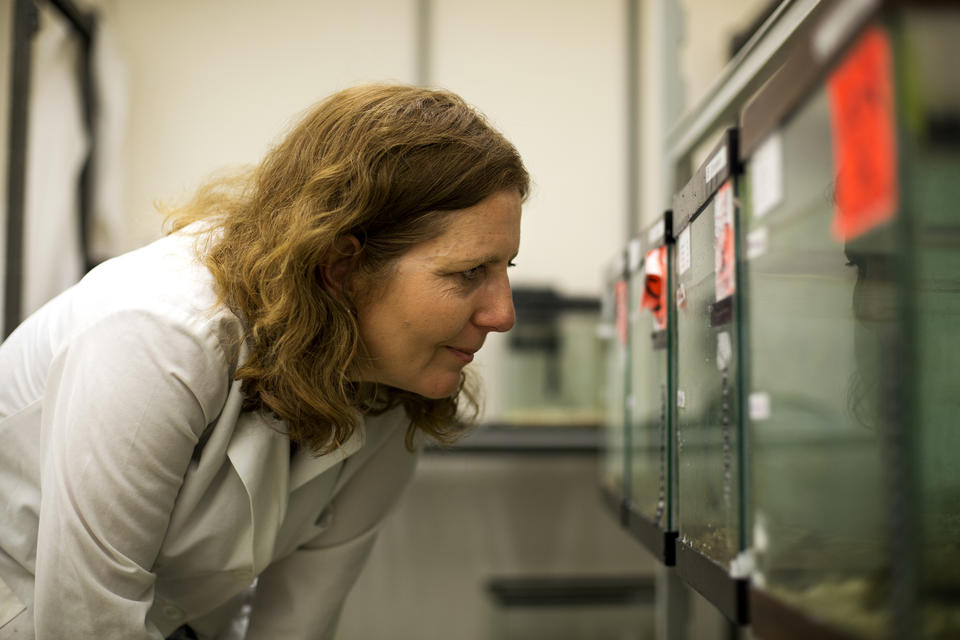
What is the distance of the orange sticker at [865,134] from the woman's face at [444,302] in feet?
1.45

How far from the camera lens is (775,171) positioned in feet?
2.31

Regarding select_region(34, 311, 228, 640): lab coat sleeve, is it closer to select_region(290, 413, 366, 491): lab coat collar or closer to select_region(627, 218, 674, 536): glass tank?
select_region(290, 413, 366, 491): lab coat collar

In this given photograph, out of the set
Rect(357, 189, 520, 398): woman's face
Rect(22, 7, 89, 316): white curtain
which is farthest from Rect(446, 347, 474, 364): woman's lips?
Rect(22, 7, 89, 316): white curtain

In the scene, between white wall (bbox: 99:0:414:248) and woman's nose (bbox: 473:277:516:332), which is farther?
white wall (bbox: 99:0:414:248)

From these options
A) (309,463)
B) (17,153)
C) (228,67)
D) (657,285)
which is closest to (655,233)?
(657,285)

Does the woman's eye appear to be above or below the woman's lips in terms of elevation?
above

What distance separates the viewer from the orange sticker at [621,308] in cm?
152

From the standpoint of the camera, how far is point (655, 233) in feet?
3.69

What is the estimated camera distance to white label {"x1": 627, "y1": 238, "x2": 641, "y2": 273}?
4.31ft

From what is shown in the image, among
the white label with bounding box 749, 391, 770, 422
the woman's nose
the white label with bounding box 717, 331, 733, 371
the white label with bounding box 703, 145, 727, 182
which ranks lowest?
the white label with bounding box 749, 391, 770, 422

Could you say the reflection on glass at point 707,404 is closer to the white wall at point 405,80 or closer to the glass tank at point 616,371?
the glass tank at point 616,371

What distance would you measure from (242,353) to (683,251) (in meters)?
0.52

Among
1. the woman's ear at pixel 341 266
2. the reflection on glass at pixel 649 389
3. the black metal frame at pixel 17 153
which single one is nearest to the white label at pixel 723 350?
the reflection on glass at pixel 649 389

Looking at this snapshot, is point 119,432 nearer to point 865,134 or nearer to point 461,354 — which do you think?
point 461,354
